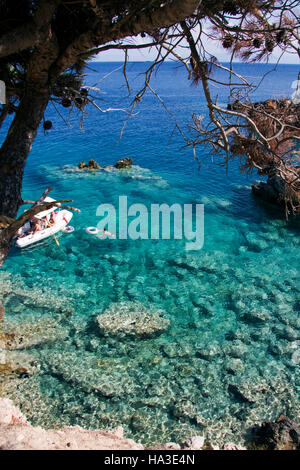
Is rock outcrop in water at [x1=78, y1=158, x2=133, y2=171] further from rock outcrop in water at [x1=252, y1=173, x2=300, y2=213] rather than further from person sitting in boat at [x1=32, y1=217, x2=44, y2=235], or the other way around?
person sitting in boat at [x1=32, y1=217, x2=44, y2=235]

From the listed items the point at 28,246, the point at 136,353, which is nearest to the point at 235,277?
the point at 136,353

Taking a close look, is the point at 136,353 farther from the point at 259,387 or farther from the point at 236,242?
the point at 236,242

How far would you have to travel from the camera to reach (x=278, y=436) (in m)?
6.97

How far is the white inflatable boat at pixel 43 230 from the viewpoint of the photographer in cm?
1473

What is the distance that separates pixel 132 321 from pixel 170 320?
1238mm

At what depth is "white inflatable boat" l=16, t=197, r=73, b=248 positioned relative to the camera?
14734 mm

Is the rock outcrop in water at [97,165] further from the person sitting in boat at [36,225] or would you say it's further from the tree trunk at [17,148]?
the tree trunk at [17,148]

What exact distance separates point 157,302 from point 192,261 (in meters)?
3.18

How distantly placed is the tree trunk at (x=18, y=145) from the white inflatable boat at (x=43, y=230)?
10.7 metres

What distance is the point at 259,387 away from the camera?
870 cm

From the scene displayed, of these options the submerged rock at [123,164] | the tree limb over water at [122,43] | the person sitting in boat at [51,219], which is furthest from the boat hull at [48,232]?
the tree limb over water at [122,43]

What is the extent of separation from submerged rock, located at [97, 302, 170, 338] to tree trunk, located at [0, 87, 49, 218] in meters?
6.60

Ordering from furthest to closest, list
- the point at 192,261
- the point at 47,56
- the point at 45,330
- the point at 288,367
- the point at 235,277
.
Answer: the point at 192,261, the point at 235,277, the point at 45,330, the point at 288,367, the point at 47,56

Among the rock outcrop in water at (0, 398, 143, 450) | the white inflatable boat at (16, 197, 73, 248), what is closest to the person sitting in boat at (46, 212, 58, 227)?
the white inflatable boat at (16, 197, 73, 248)
